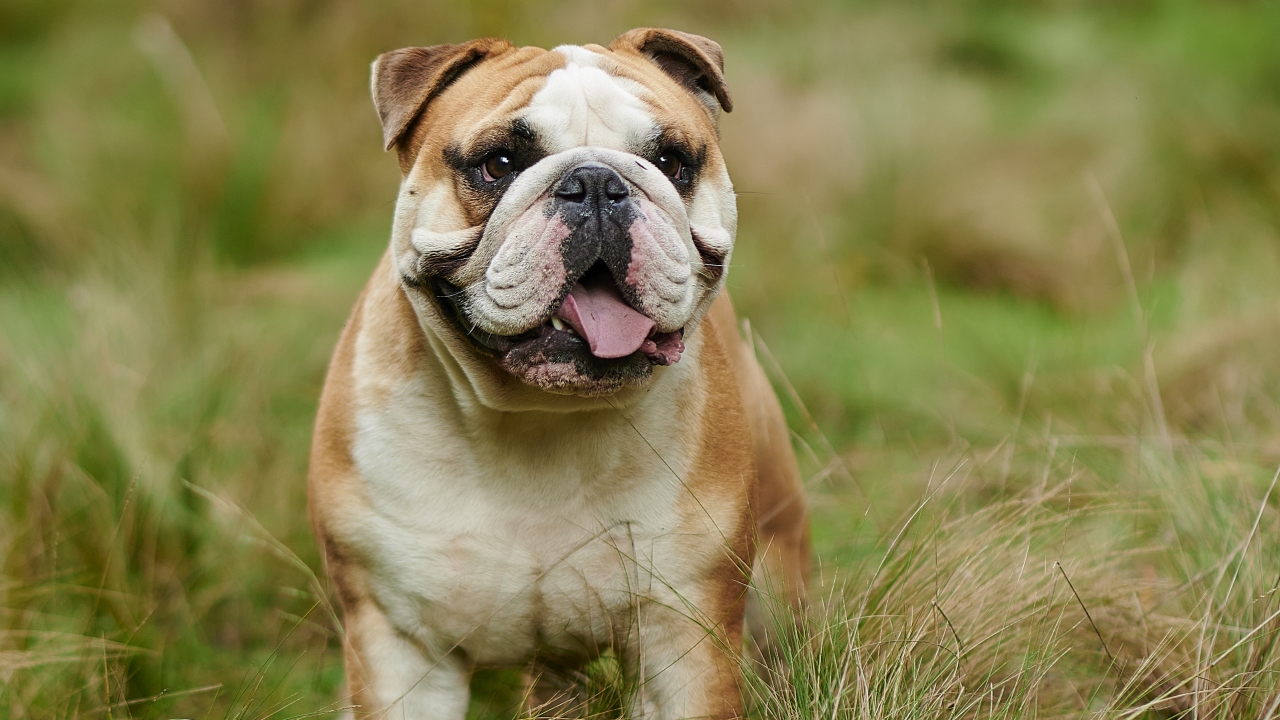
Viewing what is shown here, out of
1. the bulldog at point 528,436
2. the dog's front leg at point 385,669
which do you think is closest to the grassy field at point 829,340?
the dog's front leg at point 385,669

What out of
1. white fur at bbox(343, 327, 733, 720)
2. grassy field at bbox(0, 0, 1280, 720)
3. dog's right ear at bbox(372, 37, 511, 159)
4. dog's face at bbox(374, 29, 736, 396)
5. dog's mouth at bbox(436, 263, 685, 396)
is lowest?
grassy field at bbox(0, 0, 1280, 720)

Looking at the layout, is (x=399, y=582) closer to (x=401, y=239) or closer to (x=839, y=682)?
(x=401, y=239)

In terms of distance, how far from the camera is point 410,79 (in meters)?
3.26

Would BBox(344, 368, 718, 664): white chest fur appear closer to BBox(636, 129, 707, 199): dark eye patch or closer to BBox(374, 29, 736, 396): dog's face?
BBox(374, 29, 736, 396): dog's face

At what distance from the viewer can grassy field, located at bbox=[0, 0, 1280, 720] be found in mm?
3363

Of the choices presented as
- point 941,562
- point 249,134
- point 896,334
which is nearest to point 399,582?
point 941,562

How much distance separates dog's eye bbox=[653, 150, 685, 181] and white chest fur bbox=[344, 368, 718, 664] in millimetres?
563

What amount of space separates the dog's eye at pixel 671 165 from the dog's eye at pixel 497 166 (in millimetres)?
351

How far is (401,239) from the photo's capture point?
307cm

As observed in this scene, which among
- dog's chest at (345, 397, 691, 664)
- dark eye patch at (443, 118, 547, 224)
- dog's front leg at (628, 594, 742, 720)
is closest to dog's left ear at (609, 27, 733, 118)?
dark eye patch at (443, 118, 547, 224)

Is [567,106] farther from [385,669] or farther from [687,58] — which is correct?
[385,669]

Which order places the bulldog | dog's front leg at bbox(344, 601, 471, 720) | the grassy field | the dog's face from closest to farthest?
1. the dog's face
2. the bulldog
3. dog's front leg at bbox(344, 601, 471, 720)
4. the grassy field

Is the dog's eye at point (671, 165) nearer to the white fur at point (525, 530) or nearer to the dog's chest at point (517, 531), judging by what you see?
the white fur at point (525, 530)

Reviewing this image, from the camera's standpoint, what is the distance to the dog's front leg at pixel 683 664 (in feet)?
10.2
